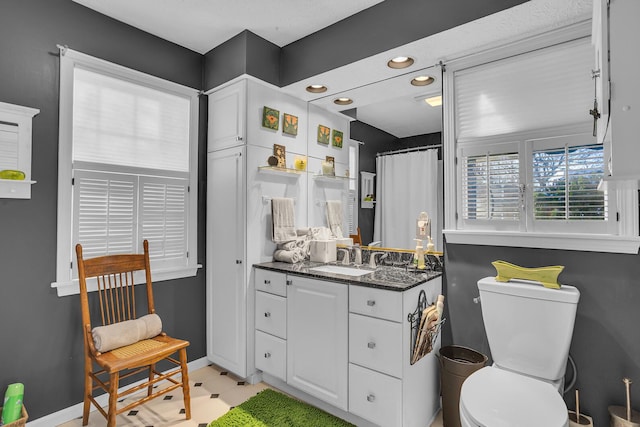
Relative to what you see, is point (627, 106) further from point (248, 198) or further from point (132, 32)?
point (132, 32)

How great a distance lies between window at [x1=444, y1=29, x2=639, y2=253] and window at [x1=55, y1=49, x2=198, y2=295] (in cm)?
201

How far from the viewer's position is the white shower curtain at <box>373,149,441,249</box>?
7.78 feet

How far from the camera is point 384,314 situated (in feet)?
6.20

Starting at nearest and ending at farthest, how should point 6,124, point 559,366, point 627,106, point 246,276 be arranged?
point 627,106 → point 559,366 → point 6,124 → point 246,276

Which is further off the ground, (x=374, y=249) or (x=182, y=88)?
(x=182, y=88)

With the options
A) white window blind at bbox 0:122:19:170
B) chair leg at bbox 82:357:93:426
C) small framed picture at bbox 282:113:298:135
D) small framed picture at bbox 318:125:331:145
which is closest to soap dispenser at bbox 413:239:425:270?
small framed picture at bbox 318:125:331:145

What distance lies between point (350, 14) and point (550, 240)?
188cm

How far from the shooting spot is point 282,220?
9.02 feet

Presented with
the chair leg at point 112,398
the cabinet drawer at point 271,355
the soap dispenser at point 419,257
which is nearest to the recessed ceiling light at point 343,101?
the soap dispenser at point 419,257

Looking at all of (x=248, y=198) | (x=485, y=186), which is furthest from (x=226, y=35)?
(x=485, y=186)

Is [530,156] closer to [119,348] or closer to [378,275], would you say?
[378,275]

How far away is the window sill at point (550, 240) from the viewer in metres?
1.66

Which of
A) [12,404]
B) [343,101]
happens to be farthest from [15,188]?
[343,101]

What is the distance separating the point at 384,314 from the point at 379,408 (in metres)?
0.53
